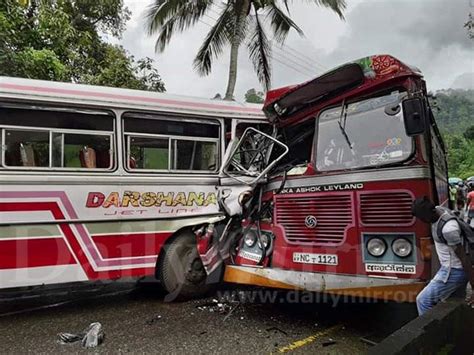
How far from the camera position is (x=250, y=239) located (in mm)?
4926

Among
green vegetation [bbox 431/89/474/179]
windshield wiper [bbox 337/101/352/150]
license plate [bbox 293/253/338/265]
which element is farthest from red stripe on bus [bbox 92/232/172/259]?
green vegetation [bbox 431/89/474/179]

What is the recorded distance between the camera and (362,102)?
4367 millimetres

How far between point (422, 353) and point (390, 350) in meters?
0.39

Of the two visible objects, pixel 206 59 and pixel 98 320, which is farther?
pixel 206 59

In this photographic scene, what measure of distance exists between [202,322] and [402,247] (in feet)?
7.72

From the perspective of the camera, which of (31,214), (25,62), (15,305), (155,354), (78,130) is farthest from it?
(25,62)

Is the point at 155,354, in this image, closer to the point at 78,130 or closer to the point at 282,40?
the point at 78,130

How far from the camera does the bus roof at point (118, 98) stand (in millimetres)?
4742

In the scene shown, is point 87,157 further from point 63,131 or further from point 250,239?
point 250,239

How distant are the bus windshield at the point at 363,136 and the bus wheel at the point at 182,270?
222cm

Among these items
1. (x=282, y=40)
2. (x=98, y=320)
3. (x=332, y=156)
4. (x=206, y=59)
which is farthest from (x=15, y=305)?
(x=282, y=40)

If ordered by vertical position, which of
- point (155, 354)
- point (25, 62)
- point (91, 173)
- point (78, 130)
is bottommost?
point (155, 354)

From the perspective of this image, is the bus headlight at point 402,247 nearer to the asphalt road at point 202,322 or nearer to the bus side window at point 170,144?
the asphalt road at point 202,322

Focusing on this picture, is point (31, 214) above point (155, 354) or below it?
above
